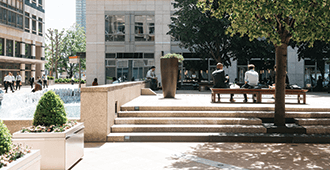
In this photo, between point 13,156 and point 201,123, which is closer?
point 13,156

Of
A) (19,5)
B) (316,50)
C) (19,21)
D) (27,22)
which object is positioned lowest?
(316,50)

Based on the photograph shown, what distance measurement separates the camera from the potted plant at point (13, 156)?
299 cm

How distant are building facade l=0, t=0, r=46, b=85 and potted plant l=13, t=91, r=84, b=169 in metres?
43.8

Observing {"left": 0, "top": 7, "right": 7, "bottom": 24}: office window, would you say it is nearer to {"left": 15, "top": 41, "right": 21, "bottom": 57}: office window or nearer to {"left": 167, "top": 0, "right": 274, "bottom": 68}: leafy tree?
{"left": 15, "top": 41, "right": 21, "bottom": 57}: office window

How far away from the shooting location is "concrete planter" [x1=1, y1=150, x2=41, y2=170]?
2.98 meters

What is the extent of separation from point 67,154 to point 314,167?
14.7 feet

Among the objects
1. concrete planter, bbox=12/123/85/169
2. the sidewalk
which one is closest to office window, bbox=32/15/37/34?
the sidewalk

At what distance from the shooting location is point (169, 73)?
13.1m

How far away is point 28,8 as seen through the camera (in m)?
52.1

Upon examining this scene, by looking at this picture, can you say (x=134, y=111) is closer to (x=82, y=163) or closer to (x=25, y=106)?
(x=82, y=163)

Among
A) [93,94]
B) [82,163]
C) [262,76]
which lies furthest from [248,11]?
[262,76]

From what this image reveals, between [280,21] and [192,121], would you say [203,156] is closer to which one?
[192,121]

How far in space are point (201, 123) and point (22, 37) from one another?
164 feet

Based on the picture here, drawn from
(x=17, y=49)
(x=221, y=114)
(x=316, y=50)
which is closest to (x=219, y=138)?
(x=221, y=114)
